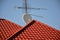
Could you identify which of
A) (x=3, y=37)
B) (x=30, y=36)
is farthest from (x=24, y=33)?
(x=3, y=37)

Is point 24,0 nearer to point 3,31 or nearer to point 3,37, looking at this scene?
point 3,31

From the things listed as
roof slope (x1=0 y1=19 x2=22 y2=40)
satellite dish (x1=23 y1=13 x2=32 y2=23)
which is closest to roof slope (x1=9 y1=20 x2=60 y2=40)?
roof slope (x1=0 y1=19 x2=22 y2=40)

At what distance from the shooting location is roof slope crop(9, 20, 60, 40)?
729cm

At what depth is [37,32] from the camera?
25.8 ft

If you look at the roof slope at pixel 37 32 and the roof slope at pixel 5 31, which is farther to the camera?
the roof slope at pixel 5 31

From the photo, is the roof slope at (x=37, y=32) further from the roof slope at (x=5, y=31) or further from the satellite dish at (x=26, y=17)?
the satellite dish at (x=26, y=17)

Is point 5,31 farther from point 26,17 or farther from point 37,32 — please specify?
point 26,17

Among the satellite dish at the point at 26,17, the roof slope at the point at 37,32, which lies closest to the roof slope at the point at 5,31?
the roof slope at the point at 37,32

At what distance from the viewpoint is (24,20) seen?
32.7ft

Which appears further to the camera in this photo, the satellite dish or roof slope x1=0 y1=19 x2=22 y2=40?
the satellite dish

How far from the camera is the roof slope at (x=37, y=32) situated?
729 centimetres

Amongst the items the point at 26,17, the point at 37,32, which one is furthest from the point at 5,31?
the point at 26,17

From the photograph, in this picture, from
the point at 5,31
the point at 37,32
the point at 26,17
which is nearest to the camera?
the point at 37,32

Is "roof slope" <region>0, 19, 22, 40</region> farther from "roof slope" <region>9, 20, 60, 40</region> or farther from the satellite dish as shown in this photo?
the satellite dish
